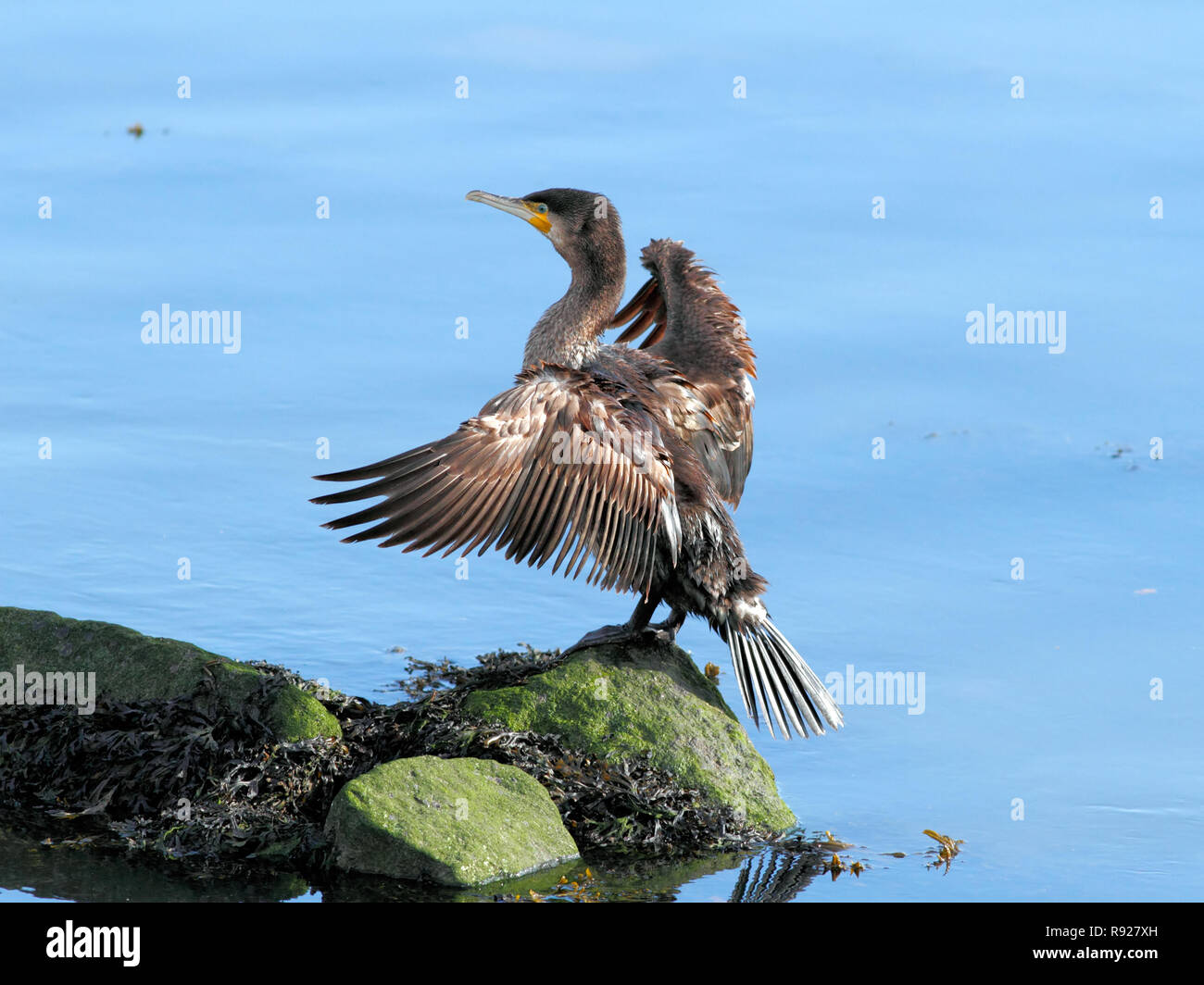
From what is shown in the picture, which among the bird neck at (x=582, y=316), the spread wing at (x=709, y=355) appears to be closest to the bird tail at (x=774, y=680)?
the spread wing at (x=709, y=355)

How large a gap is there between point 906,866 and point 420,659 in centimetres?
267

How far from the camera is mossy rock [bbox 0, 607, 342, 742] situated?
24.2ft

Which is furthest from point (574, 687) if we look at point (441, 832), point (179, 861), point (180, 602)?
point (180, 602)

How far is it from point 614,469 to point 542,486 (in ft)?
1.10

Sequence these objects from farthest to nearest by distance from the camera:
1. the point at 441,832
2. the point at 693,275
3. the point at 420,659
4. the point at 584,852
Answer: the point at 693,275 < the point at 420,659 < the point at 584,852 < the point at 441,832

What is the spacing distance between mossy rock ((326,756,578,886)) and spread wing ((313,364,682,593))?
84 cm

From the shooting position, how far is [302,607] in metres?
9.21

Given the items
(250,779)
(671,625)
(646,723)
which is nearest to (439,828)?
(250,779)

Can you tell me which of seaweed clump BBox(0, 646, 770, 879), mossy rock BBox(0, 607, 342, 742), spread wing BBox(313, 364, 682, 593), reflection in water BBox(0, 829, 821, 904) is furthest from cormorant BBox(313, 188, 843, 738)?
reflection in water BBox(0, 829, 821, 904)

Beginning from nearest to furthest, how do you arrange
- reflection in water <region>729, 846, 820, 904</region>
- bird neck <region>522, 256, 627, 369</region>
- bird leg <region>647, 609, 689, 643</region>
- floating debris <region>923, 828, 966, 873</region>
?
reflection in water <region>729, 846, 820, 904</region>
floating debris <region>923, 828, 966, 873</region>
bird leg <region>647, 609, 689, 643</region>
bird neck <region>522, 256, 627, 369</region>

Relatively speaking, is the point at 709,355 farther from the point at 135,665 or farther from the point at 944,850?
the point at 135,665

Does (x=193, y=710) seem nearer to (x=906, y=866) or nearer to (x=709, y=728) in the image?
(x=709, y=728)

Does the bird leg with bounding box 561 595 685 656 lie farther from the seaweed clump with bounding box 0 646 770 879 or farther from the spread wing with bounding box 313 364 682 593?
the seaweed clump with bounding box 0 646 770 879

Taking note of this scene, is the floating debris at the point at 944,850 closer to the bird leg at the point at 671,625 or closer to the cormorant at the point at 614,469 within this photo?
the cormorant at the point at 614,469
